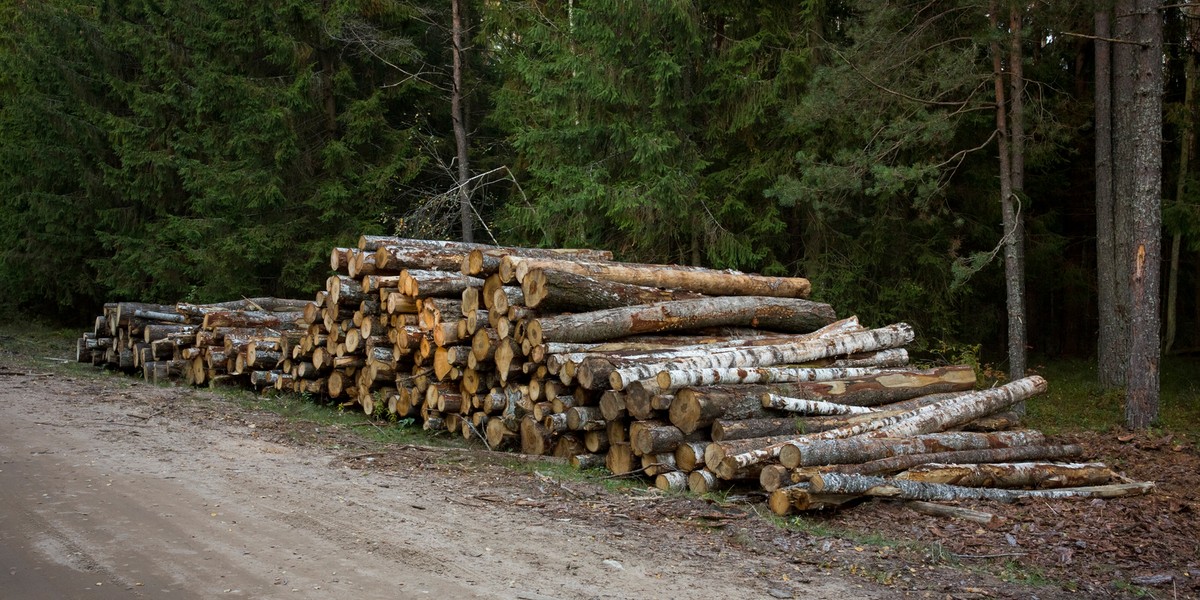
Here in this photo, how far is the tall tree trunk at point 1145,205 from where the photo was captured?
11062mm

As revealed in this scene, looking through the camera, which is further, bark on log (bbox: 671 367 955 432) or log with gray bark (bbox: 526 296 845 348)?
log with gray bark (bbox: 526 296 845 348)

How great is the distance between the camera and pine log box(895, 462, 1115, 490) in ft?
25.0

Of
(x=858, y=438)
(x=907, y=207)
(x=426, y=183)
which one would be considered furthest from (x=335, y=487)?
(x=426, y=183)

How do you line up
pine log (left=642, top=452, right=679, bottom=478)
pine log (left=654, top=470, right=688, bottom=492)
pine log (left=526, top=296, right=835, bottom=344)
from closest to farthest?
pine log (left=654, top=470, right=688, bottom=492), pine log (left=642, top=452, right=679, bottom=478), pine log (left=526, top=296, right=835, bottom=344)

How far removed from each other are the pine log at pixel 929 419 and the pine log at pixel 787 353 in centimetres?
121

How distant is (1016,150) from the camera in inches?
563

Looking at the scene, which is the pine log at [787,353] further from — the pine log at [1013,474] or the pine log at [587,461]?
the pine log at [1013,474]

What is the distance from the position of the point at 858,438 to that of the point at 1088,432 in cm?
541

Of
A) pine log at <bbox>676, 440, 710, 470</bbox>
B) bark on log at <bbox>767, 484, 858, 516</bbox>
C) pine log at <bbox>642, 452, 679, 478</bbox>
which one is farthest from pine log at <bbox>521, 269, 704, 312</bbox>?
bark on log at <bbox>767, 484, 858, 516</bbox>

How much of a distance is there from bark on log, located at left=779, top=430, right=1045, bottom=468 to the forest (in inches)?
162

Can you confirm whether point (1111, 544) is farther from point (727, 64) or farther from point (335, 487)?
point (727, 64)

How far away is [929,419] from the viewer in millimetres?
8734

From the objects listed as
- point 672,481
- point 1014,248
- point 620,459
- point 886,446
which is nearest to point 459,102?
point 1014,248

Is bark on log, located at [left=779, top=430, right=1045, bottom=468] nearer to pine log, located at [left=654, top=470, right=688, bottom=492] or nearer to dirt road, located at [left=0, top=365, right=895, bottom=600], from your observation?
pine log, located at [left=654, top=470, right=688, bottom=492]
